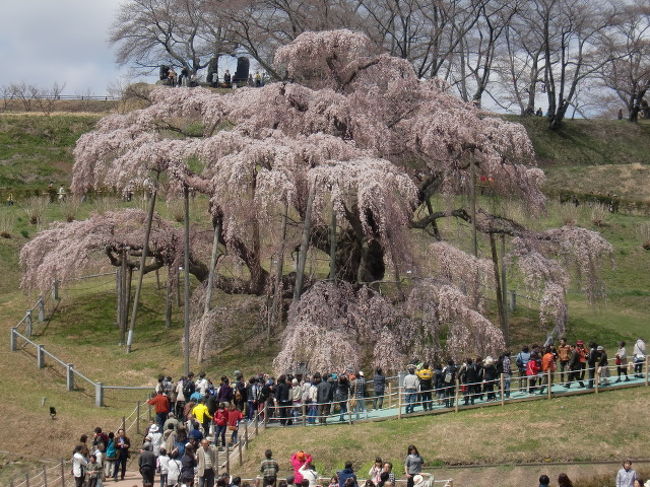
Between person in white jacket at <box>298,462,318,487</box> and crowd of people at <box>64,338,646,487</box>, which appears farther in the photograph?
crowd of people at <box>64,338,646,487</box>

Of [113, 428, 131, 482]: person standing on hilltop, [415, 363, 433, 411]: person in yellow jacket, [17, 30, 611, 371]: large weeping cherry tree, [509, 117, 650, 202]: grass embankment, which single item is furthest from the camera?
[509, 117, 650, 202]: grass embankment

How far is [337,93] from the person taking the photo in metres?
39.6

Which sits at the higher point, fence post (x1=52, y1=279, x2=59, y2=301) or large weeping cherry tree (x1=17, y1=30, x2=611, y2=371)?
large weeping cherry tree (x1=17, y1=30, x2=611, y2=371)

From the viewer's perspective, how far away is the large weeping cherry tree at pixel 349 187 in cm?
3512

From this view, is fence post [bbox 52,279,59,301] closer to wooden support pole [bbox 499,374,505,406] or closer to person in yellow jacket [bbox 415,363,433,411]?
person in yellow jacket [bbox 415,363,433,411]

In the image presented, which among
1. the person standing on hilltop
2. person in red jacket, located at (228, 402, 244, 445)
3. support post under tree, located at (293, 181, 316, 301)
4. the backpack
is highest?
support post under tree, located at (293, 181, 316, 301)

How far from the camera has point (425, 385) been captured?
29719mm

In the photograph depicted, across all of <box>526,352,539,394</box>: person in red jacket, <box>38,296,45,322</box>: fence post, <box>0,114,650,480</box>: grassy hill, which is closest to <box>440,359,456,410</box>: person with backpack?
<box>0,114,650,480</box>: grassy hill

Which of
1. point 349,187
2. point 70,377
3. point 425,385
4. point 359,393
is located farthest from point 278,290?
point 425,385

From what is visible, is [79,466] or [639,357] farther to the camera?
[639,357]

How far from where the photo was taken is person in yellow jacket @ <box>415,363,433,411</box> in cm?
2941

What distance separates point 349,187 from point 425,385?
8.43m

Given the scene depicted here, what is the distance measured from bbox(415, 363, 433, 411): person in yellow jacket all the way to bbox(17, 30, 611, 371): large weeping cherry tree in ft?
13.7

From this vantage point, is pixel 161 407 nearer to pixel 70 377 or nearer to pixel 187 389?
pixel 187 389
